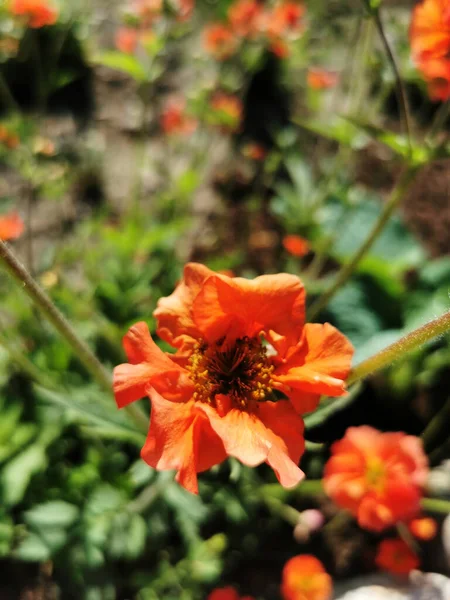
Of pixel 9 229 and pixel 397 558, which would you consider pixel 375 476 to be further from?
pixel 9 229

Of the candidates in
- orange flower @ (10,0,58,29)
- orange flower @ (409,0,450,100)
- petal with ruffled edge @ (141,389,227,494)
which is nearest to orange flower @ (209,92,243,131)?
orange flower @ (10,0,58,29)

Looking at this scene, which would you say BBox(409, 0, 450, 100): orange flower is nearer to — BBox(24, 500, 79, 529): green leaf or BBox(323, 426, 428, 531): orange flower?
BBox(323, 426, 428, 531): orange flower

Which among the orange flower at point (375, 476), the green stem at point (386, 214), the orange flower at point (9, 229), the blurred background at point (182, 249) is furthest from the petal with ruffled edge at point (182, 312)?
the orange flower at point (9, 229)

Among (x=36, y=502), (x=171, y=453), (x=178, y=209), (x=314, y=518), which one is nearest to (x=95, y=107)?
(x=178, y=209)

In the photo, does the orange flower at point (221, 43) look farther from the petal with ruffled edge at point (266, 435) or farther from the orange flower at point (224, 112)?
the petal with ruffled edge at point (266, 435)

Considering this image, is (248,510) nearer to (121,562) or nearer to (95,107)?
(121,562)

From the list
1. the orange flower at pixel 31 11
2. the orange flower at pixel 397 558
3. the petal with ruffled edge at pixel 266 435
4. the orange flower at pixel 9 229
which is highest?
the orange flower at pixel 31 11
